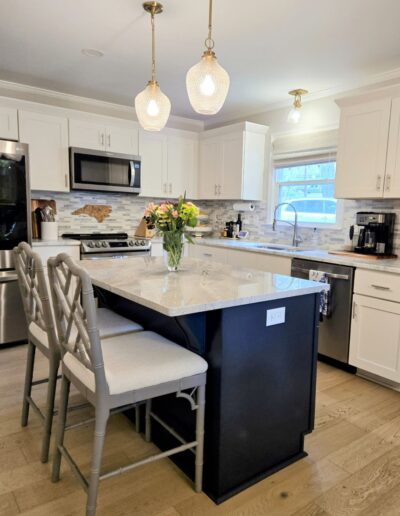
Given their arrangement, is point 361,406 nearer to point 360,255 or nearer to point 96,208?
point 360,255

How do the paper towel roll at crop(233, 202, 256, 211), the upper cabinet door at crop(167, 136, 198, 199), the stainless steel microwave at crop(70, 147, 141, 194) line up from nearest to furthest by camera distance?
the stainless steel microwave at crop(70, 147, 141, 194) < the paper towel roll at crop(233, 202, 256, 211) < the upper cabinet door at crop(167, 136, 198, 199)

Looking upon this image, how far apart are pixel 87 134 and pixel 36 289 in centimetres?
257

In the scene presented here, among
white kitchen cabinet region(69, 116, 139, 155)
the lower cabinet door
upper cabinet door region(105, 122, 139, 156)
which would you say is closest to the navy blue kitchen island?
the lower cabinet door

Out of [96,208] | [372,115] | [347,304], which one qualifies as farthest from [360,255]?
[96,208]

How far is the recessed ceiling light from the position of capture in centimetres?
292

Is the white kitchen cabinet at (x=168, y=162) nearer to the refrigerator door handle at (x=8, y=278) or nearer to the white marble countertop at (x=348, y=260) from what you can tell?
the white marble countertop at (x=348, y=260)

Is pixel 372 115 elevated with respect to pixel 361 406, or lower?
elevated

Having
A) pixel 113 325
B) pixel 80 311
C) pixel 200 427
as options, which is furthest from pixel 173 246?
pixel 200 427

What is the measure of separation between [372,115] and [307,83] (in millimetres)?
802

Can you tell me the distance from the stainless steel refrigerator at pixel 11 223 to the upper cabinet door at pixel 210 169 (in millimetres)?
2196

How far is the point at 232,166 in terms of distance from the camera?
4.40 metres

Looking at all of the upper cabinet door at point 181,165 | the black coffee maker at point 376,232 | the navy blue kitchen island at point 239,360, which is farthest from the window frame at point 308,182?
the navy blue kitchen island at point 239,360

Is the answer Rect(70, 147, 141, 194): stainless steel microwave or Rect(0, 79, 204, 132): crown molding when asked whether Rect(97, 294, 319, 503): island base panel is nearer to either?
Rect(70, 147, 141, 194): stainless steel microwave

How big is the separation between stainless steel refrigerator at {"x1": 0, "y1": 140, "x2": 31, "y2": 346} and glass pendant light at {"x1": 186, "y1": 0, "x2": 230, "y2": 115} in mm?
2027
